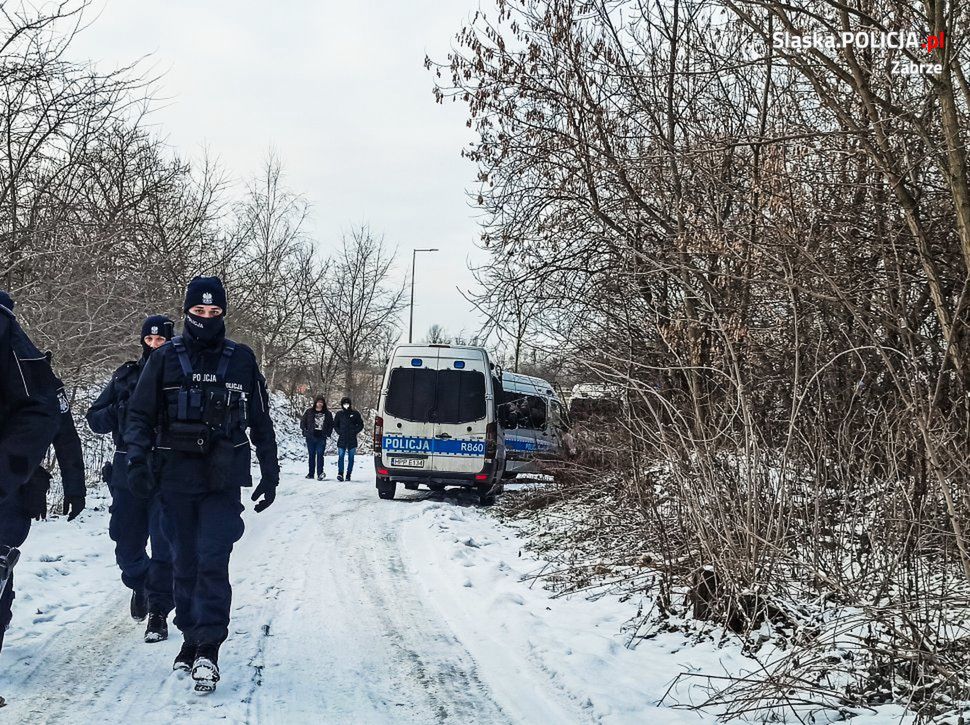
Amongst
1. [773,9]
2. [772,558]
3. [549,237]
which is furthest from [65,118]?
[772,558]

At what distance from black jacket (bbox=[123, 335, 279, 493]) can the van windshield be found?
10.5 m

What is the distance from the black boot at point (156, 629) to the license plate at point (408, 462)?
985 centimetres

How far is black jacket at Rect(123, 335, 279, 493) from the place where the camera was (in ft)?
15.8

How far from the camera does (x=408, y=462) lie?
1559cm

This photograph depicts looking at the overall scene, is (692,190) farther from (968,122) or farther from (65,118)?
(65,118)

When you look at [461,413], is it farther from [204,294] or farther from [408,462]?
[204,294]

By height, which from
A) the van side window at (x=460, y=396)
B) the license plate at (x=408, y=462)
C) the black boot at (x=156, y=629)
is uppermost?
the van side window at (x=460, y=396)

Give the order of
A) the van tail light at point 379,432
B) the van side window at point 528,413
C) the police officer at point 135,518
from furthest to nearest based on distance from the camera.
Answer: the van side window at point 528,413
the van tail light at point 379,432
the police officer at point 135,518

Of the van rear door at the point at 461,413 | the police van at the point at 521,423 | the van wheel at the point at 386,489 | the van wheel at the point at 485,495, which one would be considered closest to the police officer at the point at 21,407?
the van rear door at the point at 461,413

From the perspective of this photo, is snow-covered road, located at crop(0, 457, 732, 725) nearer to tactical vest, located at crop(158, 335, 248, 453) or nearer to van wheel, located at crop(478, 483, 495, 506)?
tactical vest, located at crop(158, 335, 248, 453)

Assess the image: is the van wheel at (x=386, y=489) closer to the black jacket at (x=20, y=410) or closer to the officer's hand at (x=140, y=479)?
the officer's hand at (x=140, y=479)


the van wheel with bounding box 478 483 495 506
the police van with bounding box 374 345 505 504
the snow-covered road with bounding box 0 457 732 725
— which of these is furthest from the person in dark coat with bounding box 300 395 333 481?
the snow-covered road with bounding box 0 457 732 725

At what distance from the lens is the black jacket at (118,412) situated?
6.23 metres

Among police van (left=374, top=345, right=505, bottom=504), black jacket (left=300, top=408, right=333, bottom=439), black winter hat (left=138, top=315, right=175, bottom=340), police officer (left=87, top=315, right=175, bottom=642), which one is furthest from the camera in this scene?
black jacket (left=300, top=408, right=333, bottom=439)
